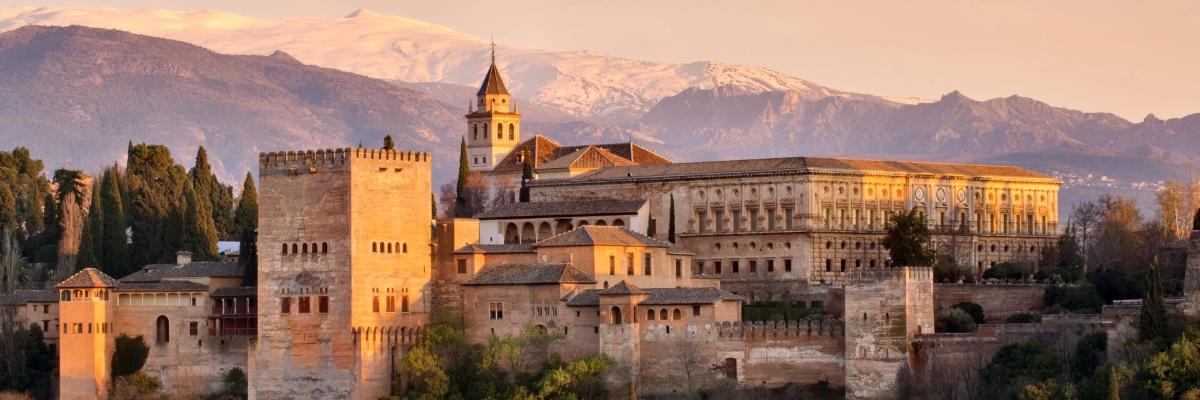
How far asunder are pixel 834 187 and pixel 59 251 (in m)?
28.9

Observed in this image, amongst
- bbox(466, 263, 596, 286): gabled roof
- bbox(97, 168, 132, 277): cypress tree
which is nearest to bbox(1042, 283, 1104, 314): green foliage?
bbox(466, 263, 596, 286): gabled roof

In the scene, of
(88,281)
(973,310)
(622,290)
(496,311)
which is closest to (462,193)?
(496,311)

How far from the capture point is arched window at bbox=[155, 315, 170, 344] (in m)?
75.0

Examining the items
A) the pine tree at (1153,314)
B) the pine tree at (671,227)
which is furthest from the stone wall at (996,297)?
the pine tree at (1153,314)

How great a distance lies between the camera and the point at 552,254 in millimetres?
73812

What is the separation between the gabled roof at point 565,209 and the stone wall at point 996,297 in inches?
540

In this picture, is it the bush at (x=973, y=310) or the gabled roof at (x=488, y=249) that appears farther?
the gabled roof at (x=488, y=249)

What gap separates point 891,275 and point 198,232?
31950mm

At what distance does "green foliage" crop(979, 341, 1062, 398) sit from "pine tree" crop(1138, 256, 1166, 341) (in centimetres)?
274

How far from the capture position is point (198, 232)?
88.2 m

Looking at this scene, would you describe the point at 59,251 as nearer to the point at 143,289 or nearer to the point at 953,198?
the point at 143,289

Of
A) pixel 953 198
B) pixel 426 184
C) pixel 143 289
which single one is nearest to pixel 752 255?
pixel 953 198

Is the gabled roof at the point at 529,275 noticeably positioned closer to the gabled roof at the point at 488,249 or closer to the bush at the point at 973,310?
the gabled roof at the point at 488,249

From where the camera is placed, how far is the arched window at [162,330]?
246 feet
